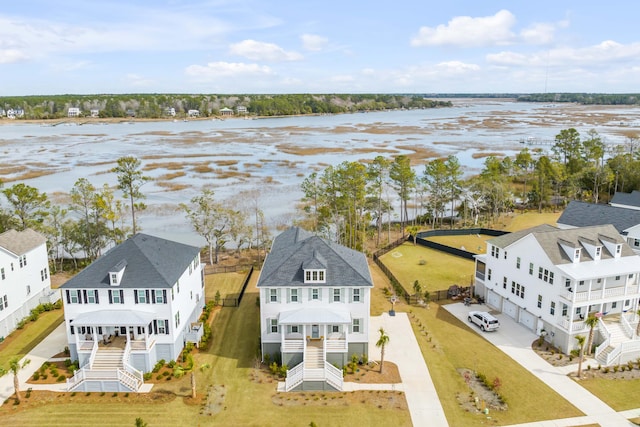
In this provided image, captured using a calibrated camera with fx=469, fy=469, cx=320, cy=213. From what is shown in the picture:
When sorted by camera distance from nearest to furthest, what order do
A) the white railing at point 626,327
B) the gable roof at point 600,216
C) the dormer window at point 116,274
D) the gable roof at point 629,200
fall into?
the dormer window at point 116,274, the white railing at point 626,327, the gable roof at point 600,216, the gable roof at point 629,200

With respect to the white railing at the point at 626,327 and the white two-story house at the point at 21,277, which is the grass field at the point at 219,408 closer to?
the white two-story house at the point at 21,277

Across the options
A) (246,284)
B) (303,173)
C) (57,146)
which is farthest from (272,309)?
(57,146)

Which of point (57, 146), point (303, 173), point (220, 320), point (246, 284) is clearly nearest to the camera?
point (220, 320)

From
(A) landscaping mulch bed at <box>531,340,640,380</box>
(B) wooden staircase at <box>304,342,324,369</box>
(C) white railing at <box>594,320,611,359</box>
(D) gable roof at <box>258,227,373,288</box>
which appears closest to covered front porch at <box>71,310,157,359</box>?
(D) gable roof at <box>258,227,373,288</box>

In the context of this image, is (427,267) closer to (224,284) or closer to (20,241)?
(224,284)

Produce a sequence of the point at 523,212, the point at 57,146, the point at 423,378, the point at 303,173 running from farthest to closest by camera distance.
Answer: the point at 57,146 → the point at 303,173 → the point at 523,212 → the point at 423,378

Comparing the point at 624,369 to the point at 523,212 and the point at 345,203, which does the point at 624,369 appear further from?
the point at 523,212

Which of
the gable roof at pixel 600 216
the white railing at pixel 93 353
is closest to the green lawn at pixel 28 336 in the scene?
the white railing at pixel 93 353
